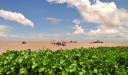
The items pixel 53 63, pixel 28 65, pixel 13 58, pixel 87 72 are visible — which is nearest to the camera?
pixel 87 72

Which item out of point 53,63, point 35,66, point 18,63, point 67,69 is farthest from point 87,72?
point 18,63

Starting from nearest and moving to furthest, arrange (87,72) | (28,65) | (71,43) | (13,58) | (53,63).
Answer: (87,72) < (53,63) < (28,65) < (13,58) < (71,43)

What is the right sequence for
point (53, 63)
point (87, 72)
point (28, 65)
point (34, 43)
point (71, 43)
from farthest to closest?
1. point (71, 43)
2. point (34, 43)
3. point (28, 65)
4. point (53, 63)
5. point (87, 72)

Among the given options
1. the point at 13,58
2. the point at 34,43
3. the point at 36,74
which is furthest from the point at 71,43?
the point at 36,74

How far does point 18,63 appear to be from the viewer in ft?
45.7

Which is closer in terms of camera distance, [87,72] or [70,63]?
[87,72]

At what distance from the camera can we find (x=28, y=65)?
13367mm

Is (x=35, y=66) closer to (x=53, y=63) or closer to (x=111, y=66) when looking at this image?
(x=53, y=63)

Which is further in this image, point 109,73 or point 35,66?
point 35,66

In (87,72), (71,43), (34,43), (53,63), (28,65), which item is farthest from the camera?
(71,43)

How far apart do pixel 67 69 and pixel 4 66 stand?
3.83 meters

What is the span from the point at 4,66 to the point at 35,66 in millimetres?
1973

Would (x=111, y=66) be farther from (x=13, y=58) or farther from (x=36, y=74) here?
(x=13, y=58)

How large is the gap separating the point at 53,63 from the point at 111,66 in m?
2.09
